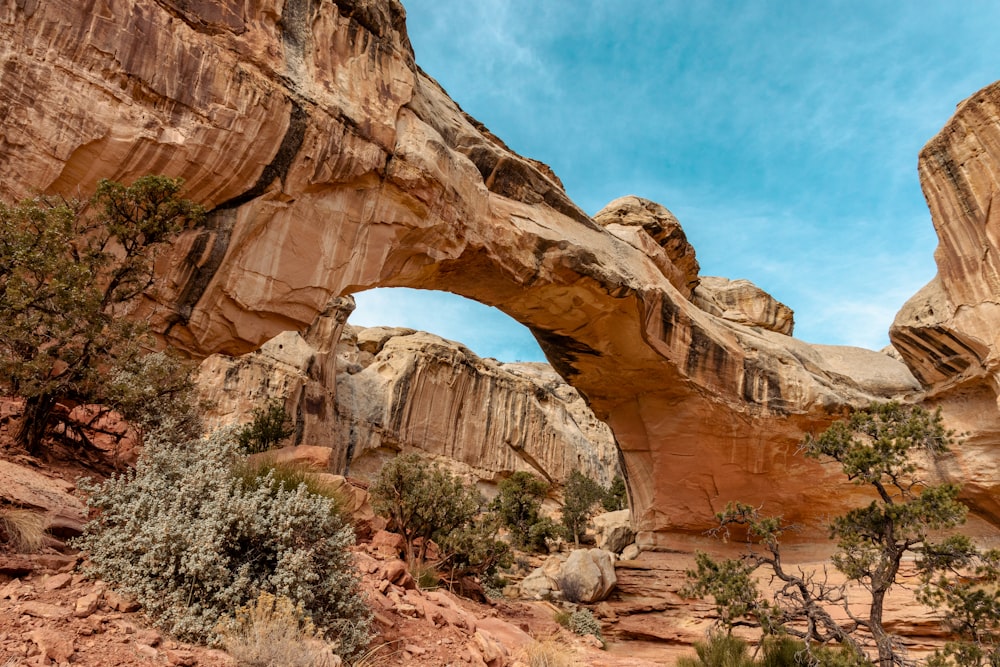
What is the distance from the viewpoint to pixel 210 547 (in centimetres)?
453

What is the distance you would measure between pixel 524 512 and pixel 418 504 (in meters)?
12.0

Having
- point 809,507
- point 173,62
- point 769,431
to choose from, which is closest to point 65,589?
point 173,62

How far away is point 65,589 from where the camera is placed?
13.6 ft

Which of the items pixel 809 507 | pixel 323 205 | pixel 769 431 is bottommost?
pixel 809 507

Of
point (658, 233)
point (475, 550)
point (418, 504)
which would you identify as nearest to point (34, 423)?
point (418, 504)

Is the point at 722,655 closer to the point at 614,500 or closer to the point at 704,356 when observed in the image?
the point at 704,356

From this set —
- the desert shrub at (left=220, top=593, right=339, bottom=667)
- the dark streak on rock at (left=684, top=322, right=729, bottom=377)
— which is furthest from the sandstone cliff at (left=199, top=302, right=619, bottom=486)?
the desert shrub at (left=220, top=593, right=339, bottom=667)

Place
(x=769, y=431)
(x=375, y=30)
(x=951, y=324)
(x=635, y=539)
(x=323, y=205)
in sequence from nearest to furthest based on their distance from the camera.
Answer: (x=323, y=205)
(x=375, y=30)
(x=951, y=324)
(x=769, y=431)
(x=635, y=539)

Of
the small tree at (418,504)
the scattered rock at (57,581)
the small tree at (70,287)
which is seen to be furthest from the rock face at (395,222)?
the scattered rock at (57,581)

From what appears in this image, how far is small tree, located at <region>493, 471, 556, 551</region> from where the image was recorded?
20.9 meters

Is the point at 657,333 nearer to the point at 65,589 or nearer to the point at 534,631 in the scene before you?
the point at 534,631

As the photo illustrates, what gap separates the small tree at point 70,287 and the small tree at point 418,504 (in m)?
5.54

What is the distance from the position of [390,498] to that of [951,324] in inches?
515

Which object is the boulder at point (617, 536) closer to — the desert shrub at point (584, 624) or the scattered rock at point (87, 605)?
the desert shrub at point (584, 624)
